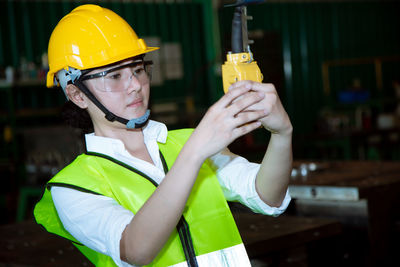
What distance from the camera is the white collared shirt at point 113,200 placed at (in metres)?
1.24

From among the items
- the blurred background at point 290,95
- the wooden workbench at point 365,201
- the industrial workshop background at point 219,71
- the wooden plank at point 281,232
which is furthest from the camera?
the industrial workshop background at point 219,71

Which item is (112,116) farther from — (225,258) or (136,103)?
(225,258)

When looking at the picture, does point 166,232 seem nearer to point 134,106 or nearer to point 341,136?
point 134,106

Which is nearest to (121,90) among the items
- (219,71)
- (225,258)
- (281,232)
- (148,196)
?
(148,196)

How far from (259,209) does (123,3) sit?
6.84 meters

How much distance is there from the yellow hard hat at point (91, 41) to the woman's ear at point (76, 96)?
0.18 ft

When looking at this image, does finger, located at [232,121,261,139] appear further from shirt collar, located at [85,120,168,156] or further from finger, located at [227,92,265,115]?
shirt collar, located at [85,120,168,156]

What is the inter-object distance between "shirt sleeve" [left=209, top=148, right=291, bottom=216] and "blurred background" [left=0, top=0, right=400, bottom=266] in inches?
14.9

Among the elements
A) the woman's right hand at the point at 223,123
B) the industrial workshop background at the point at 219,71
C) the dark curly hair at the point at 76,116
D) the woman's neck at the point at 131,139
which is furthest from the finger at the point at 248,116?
the industrial workshop background at the point at 219,71

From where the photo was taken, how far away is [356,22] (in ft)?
36.8

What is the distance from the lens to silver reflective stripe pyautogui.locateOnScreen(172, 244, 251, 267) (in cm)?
143

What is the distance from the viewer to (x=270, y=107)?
3.89 ft

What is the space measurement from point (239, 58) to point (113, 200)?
0.45 m

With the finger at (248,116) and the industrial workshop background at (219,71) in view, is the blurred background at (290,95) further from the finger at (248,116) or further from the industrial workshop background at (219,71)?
the finger at (248,116)
